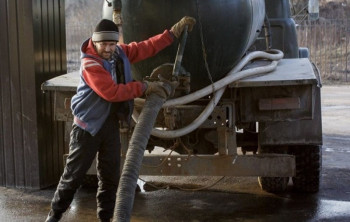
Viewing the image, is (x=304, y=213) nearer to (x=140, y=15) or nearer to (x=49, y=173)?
(x=140, y=15)

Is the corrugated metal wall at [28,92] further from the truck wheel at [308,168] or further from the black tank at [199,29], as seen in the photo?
the truck wheel at [308,168]

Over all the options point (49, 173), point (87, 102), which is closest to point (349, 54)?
point (49, 173)

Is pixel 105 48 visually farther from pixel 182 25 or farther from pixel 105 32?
pixel 182 25

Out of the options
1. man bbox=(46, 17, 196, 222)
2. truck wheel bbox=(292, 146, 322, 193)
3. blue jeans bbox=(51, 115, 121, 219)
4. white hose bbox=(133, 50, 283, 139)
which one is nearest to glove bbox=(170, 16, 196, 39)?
man bbox=(46, 17, 196, 222)

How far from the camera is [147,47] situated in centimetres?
537

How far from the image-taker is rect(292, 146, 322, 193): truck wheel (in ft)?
21.9

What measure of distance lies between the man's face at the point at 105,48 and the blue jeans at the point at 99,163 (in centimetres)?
46

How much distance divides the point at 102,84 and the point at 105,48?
28 cm

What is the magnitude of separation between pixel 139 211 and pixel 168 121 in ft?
3.89

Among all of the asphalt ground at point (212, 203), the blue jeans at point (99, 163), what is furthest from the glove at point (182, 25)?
the asphalt ground at point (212, 203)

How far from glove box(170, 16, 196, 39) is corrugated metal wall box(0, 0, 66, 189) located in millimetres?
2412

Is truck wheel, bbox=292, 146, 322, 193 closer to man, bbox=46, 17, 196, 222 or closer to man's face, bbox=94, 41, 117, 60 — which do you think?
man, bbox=46, 17, 196, 222

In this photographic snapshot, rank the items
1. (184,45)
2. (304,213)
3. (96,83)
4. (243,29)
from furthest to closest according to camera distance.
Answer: (304,213)
(243,29)
(184,45)
(96,83)

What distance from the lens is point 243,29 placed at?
5.74 metres
